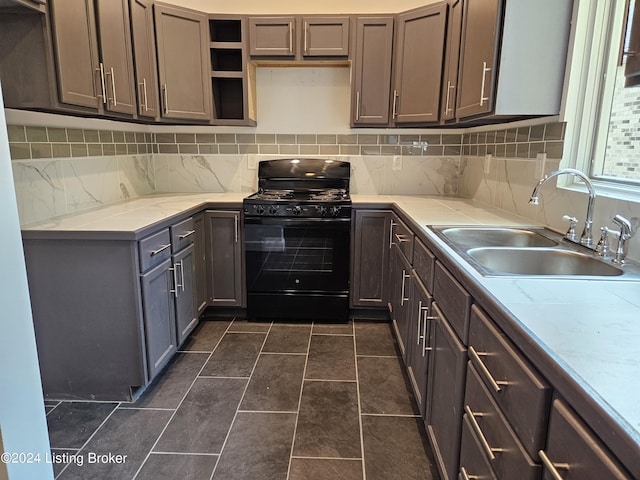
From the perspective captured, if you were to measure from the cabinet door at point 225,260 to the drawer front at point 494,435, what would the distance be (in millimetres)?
2054

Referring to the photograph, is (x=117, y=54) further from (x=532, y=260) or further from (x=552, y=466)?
(x=552, y=466)

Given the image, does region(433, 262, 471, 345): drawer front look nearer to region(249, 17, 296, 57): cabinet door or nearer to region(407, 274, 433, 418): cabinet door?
region(407, 274, 433, 418): cabinet door

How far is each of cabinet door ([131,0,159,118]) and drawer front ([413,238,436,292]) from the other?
1908 mm

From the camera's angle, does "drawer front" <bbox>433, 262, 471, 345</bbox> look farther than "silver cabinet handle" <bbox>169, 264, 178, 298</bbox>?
No

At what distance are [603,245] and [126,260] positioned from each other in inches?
79.1

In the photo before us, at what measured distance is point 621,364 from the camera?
2.45 feet

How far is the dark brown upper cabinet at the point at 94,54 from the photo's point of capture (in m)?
1.89

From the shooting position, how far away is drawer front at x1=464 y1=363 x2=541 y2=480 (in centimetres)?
88

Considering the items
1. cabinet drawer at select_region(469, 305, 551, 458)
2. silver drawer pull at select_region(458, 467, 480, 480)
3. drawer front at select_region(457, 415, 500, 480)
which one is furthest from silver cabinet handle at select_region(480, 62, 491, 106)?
silver drawer pull at select_region(458, 467, 480, 480)

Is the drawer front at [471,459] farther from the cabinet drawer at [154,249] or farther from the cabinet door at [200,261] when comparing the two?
the cabinet door at [200,261]

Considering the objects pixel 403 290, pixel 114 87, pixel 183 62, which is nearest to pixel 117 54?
pixel 114 87

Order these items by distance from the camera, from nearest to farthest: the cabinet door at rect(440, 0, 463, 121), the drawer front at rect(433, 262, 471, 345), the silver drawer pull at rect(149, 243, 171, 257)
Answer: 1. the drawer front at rect(433, 262, 471, 345)
2. the silver drawer pull at rect(149, 243, 171, 257)
3. the cabinet door at rect(440, 0, 463, 121)

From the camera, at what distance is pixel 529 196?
2.23 metres

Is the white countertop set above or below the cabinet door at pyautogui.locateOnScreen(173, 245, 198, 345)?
above
